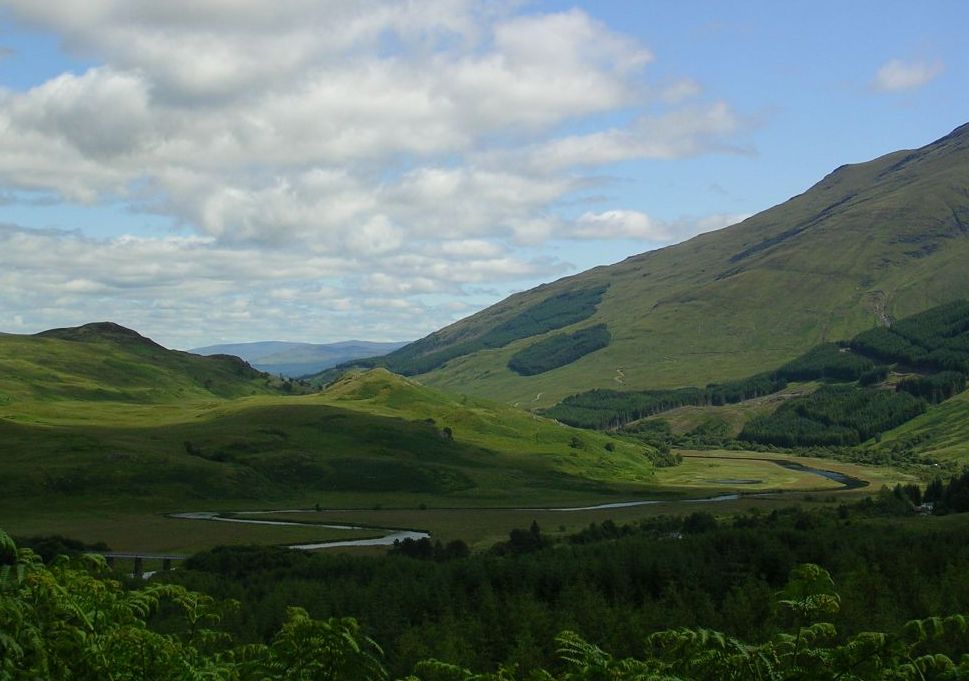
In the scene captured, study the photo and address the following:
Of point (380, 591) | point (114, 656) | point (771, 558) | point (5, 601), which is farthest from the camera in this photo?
point (771, 558)

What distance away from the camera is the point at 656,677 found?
14797 mm

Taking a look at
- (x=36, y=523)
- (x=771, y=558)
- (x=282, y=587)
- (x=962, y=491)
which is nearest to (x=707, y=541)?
(x=771, y=558)

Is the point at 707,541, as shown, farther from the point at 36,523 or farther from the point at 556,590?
the point at 36,523

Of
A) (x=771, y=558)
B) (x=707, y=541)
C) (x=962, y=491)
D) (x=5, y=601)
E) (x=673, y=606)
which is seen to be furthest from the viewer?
(x=962, y=491)

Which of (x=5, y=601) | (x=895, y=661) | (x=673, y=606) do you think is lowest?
(x=673, y=606)

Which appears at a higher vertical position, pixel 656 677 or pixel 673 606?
pixel 656 677

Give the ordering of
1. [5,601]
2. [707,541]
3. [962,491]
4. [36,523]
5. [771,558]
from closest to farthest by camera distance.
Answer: [5,601] → [771,558] → [707,541] → [962,491] → [36,523]

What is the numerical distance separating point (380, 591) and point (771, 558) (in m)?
42.4

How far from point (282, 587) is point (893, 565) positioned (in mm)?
60763

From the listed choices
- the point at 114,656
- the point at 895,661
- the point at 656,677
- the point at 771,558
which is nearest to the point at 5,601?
the point at 114,656

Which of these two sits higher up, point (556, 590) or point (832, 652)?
point (832, 652)

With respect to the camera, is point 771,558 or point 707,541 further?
point 707,541

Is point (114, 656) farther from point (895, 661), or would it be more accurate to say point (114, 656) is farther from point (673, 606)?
point (673, 606)

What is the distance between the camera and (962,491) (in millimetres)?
161500
